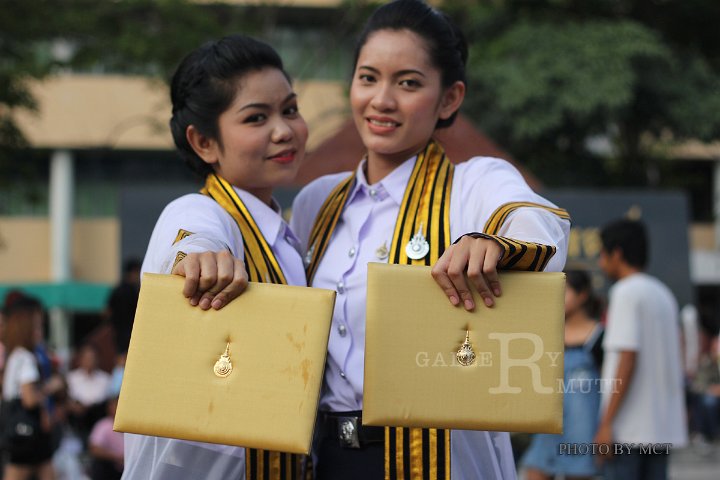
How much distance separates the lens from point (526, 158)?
14969mm

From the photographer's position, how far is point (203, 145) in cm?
272

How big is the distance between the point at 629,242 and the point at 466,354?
10.9 feet

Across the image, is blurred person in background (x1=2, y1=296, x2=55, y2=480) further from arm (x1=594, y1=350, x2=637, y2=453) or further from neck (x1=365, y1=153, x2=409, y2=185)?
neck (x1=365, y1=153, x2=409, y2=185)

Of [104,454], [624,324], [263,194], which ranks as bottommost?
[104,454]

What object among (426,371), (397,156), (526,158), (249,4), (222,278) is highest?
(249,4)

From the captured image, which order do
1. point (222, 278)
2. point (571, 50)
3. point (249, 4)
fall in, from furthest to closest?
point (571, 50)
point (249, 4)
point (222, 278)

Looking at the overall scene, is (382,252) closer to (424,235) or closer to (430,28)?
(424,235)

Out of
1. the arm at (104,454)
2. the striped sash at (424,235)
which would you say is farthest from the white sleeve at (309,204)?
the arm at (104,454)

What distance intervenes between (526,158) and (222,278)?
1326cm

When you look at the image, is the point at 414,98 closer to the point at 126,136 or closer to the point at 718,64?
the point at 718,64

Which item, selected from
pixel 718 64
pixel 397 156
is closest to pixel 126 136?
pixel 718 64

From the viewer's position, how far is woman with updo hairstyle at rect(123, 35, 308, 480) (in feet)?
7.78

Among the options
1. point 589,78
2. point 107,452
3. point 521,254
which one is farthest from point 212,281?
point 589,78

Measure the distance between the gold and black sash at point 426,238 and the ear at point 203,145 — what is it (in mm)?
339
